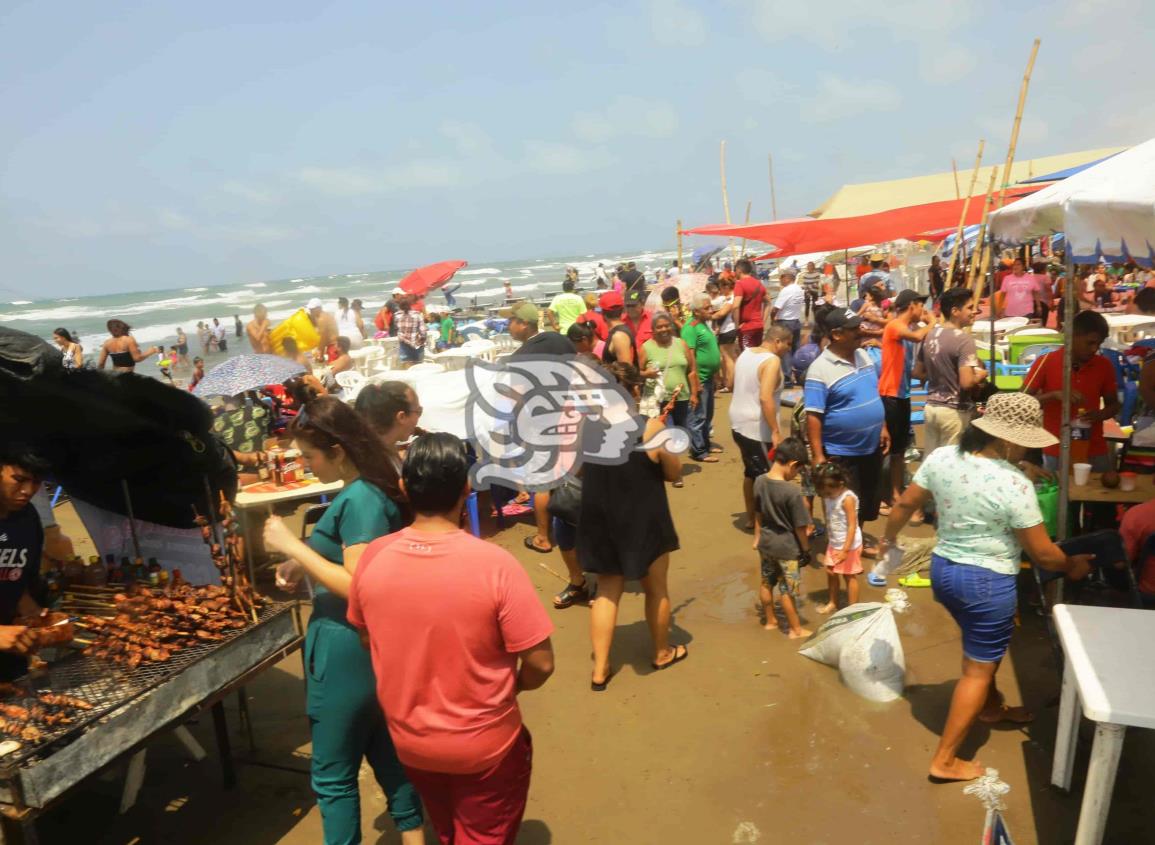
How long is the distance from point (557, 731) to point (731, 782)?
0.93 meters

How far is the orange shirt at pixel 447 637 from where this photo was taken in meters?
2.00

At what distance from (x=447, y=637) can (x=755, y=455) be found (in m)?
4.12

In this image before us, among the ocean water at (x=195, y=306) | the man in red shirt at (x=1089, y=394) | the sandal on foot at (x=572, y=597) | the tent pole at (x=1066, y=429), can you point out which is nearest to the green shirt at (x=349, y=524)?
the sandal on foot at (x=572, y=597)

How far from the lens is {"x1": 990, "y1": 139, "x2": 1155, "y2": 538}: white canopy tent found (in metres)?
3.01

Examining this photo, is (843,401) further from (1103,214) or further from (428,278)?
(428,278)

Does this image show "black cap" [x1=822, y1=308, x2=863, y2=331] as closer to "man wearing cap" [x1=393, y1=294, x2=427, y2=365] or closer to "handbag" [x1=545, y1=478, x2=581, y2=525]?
"handbag" [x1=545, y1=478, x2=581, y2=525]

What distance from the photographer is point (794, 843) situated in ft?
9.57

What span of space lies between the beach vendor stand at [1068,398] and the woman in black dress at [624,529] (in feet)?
5.89

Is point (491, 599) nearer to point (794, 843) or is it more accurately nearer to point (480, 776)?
point (480, 776)

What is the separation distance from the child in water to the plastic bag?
20.8 inches

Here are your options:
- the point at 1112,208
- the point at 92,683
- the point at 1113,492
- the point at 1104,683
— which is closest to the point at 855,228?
the point at 1113,492

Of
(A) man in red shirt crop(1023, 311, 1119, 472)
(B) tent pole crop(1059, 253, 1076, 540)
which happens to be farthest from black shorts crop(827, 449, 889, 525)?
(B) tent pole crop(1059, 253, 1076, 540)

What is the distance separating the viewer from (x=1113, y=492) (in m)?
4.05

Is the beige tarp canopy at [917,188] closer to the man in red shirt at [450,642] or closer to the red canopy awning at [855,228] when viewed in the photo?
the red canopy awning at [855,228]
